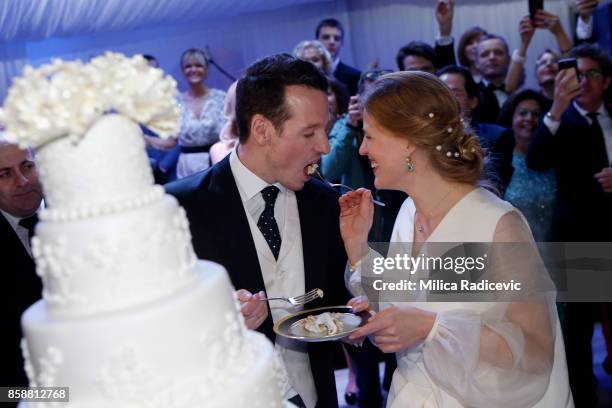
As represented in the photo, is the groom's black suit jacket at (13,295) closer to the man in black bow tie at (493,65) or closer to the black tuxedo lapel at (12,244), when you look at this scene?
the black tuxedo lapel at (12,244)

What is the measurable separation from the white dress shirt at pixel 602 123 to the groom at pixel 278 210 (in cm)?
199

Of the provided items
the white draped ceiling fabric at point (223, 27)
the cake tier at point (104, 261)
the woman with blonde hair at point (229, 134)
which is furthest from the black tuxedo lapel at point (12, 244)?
the white draped ceiling fabric at point (223, 27)

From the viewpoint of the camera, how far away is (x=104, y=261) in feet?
4.39

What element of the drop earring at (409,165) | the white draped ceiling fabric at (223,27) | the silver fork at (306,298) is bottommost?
the silver fork at (306,298)

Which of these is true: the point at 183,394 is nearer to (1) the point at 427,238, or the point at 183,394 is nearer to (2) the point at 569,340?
(1) the point at 427,238

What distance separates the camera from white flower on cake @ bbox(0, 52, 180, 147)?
1282 mm

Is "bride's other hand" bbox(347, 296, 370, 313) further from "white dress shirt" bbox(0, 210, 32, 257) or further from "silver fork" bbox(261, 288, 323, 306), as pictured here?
"white dress shirt" bbox(0, 210, 32, 257)

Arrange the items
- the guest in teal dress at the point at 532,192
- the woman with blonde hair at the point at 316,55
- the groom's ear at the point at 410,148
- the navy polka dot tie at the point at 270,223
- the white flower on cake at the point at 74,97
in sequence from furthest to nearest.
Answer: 1. the woman with blonde hair at the point at 316,55
2. the guest in teal dress at the point at 532,192
3. the navy polka dot tie at the point at 270,223
4. the groom's ear at the point at 410,148
5. the white flower on cake at the point at 74,97

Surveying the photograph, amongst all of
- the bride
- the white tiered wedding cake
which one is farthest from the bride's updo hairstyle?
the white tiered wedding cake

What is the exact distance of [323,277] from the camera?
2.64 meters

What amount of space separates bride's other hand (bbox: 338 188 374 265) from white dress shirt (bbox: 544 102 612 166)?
199 cm

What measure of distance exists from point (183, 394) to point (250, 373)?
0.16 metres

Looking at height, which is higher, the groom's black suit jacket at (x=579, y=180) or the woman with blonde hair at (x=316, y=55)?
the woman with blonde hair at (x=316, y=55)

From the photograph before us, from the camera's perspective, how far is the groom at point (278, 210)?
8.25 ft
